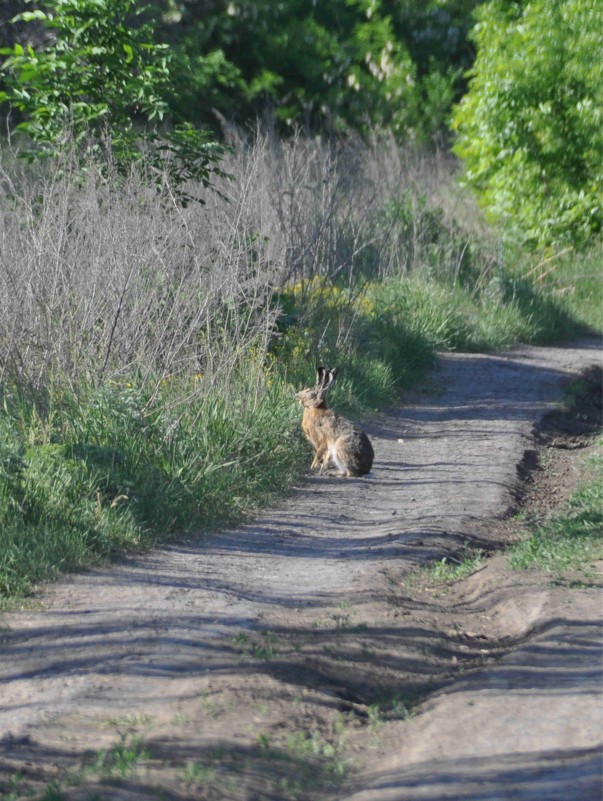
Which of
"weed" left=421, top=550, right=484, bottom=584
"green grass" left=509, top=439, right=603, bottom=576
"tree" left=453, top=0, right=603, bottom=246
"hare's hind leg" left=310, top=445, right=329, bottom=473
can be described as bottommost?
"weed" left=421, top=550, right=484, bottom=584

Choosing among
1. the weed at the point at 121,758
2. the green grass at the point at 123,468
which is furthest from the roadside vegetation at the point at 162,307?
the weed at the point at 121,758

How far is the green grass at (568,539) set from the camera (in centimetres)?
633

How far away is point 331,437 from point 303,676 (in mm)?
3870

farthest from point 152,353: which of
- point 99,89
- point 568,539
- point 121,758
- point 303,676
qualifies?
point 121,758

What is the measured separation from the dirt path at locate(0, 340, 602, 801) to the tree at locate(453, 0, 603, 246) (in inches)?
527

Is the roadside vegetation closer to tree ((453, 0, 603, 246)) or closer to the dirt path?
the dirt path

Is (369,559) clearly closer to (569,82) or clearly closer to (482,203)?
(569,82)

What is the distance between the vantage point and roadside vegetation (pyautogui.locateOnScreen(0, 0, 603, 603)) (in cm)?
694

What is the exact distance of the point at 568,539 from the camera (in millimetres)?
6809

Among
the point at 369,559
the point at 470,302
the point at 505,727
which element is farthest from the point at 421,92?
the point at 505,727

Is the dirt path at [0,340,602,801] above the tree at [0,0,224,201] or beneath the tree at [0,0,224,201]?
beneath

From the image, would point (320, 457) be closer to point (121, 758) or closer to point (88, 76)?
point (88, 76)

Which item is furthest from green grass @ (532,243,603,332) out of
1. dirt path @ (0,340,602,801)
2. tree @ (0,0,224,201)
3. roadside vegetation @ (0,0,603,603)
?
dirt path @ (0,340,602,801)

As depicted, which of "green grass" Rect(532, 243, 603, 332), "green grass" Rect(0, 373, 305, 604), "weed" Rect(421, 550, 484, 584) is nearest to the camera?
"green grass" Rect(0, 373, 305, 604)
